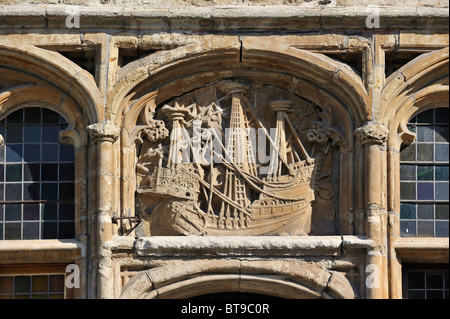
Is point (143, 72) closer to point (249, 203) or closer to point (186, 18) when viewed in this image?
point (186, 18)

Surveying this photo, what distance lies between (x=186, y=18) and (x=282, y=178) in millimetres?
1911

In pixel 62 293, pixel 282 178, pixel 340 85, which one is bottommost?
pixel 62 293

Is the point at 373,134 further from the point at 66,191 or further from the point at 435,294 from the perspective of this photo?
the point at 66,191

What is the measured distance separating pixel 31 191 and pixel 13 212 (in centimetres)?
28

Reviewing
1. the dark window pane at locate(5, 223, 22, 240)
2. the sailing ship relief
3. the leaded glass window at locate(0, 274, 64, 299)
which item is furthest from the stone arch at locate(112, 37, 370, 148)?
the leaded glass window at locate(0, 274, 64, 299)

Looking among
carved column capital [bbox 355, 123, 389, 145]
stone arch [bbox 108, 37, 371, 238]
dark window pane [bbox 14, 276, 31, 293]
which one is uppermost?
stone arch [bbox 108, 37, 371, 238]

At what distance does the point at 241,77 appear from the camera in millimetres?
15578

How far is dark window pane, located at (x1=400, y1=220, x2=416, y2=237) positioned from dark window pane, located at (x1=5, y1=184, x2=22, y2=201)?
12.9 ft

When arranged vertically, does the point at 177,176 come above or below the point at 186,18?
below

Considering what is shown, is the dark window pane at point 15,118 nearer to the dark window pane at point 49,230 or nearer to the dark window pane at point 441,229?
the dark window pane at point 49,230

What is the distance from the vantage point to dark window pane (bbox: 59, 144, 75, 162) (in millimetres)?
15453

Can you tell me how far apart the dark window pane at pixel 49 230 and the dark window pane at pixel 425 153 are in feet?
12.5

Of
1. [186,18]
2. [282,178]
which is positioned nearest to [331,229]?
[282,178]

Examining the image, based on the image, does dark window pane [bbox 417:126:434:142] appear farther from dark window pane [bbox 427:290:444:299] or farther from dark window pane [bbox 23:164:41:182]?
dark window pane [bbox 23:164:41:182]
